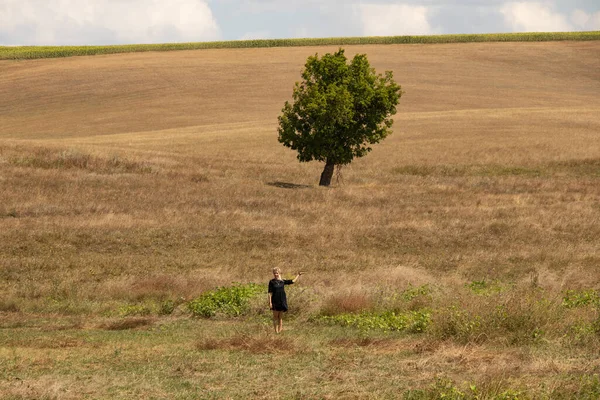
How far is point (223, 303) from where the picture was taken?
18.9 meters

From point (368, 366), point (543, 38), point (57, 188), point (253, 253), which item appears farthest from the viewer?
point (543, 38)

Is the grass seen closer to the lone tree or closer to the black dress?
the lone tree

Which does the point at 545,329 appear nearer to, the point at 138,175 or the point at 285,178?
the point at 138,175

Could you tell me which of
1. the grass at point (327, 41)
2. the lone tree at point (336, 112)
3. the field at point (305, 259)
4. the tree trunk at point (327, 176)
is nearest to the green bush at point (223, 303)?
the field at point (305, 259)

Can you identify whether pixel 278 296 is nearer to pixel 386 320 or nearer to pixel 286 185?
pixel 386 320

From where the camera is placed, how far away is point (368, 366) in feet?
40.9

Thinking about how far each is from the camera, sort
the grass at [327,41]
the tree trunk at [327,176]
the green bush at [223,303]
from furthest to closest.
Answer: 1. the grass at [327,41]
2. the tree trunk at [327,176]
3. the green bush at [223,303]

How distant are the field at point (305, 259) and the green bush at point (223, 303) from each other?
0.13m

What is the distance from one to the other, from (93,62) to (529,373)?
11659cm

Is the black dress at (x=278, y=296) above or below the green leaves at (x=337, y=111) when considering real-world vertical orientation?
below

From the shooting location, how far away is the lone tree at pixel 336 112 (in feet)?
161

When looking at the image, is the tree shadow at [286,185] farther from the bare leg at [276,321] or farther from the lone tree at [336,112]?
the bare leg at [276,321]

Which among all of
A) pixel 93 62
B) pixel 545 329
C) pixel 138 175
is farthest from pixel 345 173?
pixel 93 62

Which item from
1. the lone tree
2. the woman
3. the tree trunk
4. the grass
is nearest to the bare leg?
the woman
